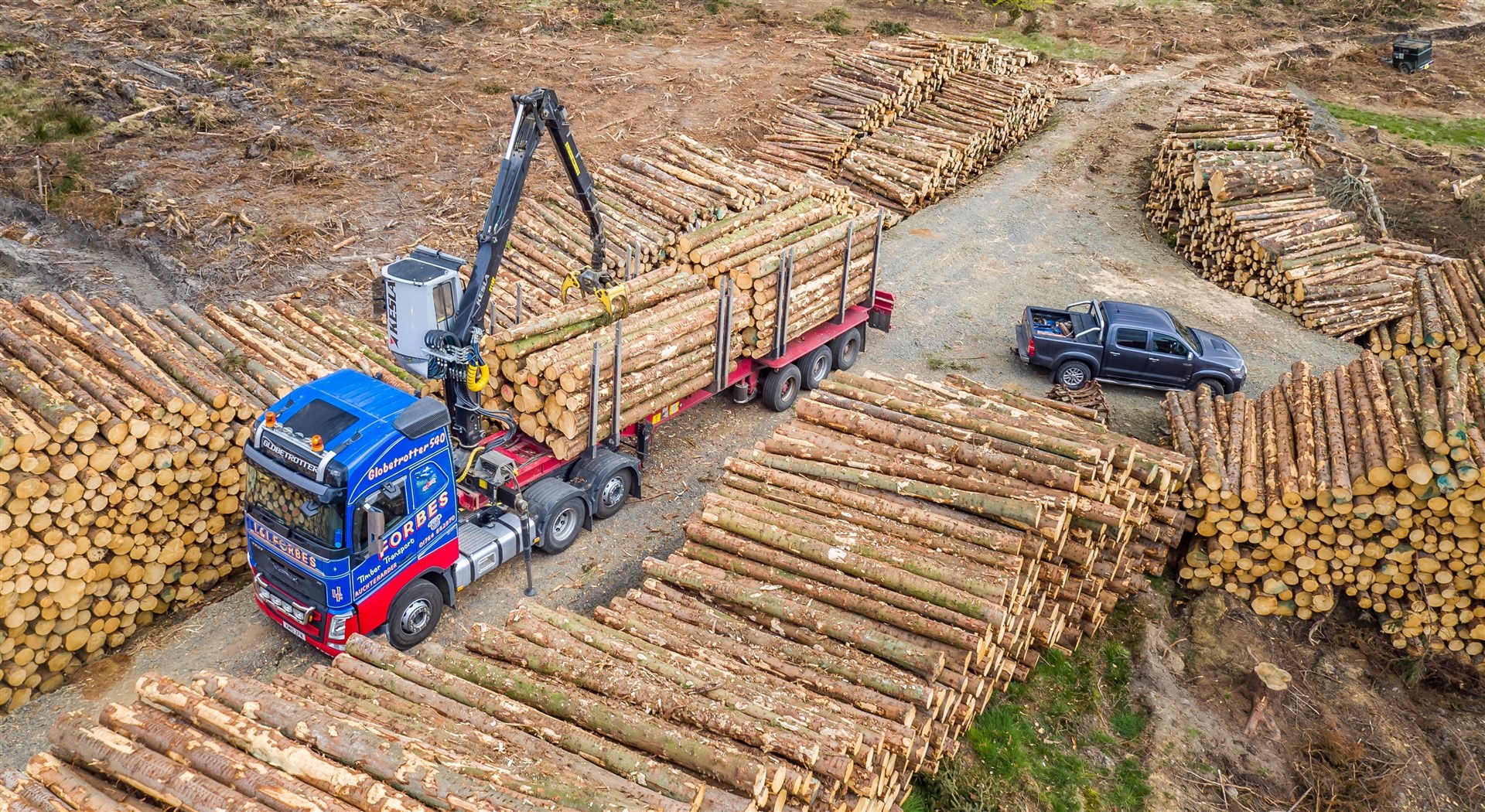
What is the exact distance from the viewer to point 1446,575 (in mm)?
13500

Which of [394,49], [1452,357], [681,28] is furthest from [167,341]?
[681,28]

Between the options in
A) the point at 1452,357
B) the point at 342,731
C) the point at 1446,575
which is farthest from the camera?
the point at 1452,357

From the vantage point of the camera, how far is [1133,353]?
1944 centimetres

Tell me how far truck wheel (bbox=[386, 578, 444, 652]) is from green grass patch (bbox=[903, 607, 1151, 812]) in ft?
20.1

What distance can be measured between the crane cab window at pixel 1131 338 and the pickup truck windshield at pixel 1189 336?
805 mm

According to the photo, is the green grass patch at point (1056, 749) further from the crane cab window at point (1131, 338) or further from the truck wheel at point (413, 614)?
the crane cab window at point (1131, 338)

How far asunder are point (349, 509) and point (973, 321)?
14.7m

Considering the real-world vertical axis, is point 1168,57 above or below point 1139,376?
above

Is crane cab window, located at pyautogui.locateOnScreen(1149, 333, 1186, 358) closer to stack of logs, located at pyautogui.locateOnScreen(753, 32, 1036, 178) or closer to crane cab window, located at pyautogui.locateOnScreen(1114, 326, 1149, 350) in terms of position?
crane cab window, located at pyautogui.locateOnScreen(1114, 326, 1149, 350)

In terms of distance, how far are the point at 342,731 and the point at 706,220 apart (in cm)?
1382

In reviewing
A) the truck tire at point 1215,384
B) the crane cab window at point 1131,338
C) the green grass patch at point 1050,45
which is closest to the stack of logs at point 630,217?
the crane cab window at point 1131,338

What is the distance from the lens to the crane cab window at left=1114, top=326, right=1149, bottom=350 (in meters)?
19.4

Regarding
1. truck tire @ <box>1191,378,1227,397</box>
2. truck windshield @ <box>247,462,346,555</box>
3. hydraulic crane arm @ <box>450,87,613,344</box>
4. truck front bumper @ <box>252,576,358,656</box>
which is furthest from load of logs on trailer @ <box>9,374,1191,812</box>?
truck tire @ <box>1191,378,1227,397</box>

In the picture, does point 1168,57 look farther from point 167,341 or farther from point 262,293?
point 167,341
